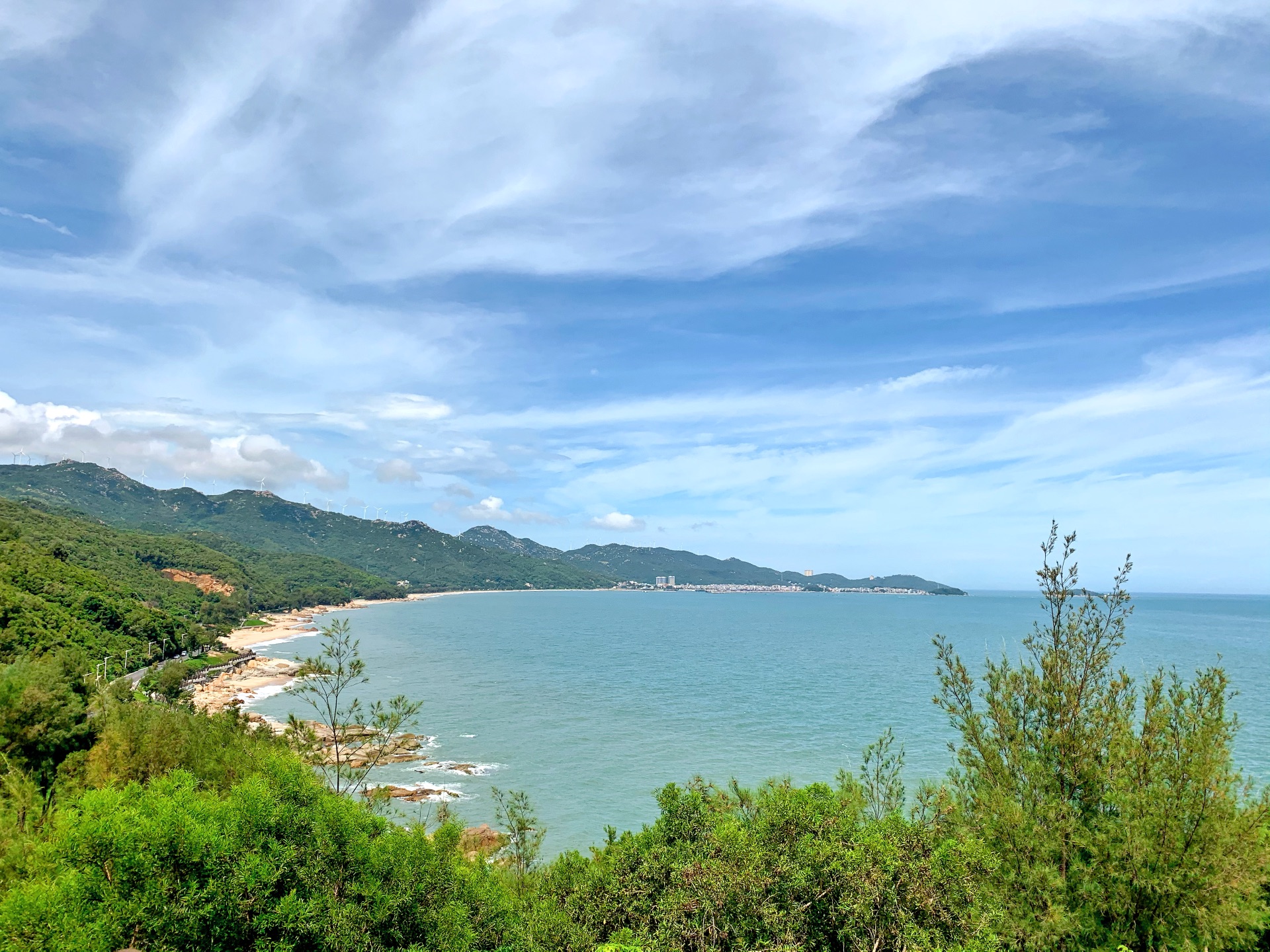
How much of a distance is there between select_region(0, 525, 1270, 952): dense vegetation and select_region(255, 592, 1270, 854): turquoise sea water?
2110cm

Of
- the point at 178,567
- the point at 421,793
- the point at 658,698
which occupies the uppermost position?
the point at 178,567

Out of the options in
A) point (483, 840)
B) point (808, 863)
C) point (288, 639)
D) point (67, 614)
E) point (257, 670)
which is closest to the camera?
point (808, 863)

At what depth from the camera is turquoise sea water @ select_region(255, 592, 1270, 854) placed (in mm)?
40656

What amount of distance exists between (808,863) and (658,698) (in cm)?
5800

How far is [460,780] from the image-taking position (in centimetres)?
3966

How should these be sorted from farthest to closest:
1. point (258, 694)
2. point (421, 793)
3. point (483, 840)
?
point (258, 694) < point (421, 793) < point (483, 840)

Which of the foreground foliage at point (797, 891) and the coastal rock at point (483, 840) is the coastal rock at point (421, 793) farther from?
the foreground foliage at point (797, 891)

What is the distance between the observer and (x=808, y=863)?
1098cm

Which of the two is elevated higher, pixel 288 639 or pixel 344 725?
pixel 344 725

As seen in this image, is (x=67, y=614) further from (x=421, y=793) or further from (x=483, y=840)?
(x=483, y=840)

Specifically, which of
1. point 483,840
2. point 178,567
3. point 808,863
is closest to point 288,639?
point 178,567

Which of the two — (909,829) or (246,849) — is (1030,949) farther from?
(246,849)

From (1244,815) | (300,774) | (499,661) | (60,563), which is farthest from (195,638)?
(1244,815)

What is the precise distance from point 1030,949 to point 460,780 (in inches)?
1372
